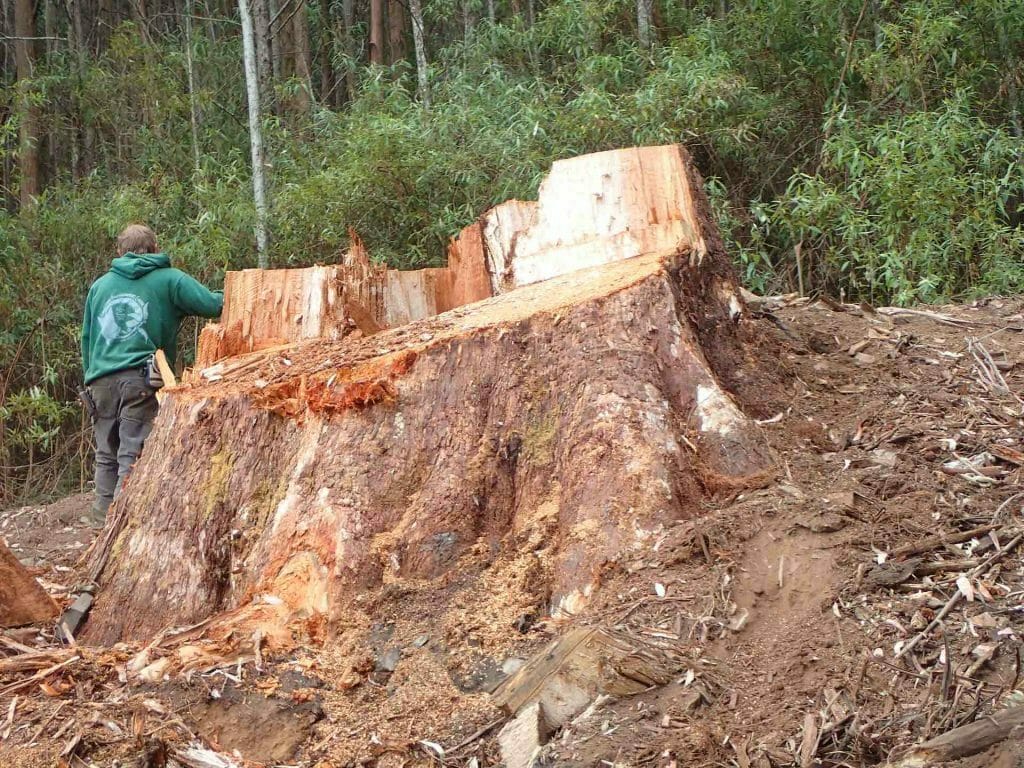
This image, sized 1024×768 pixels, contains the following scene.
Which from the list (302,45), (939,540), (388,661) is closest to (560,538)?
(388,661)

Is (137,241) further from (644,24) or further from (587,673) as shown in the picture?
(644,24)

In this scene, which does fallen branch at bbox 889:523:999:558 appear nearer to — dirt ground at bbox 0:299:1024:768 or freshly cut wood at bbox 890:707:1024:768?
dirt ground at bbox 0:299:1024:768

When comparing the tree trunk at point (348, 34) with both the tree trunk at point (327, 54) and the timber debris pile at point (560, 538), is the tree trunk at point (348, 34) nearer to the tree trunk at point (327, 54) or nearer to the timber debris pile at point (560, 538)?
the tree trunk at point (327, 54)

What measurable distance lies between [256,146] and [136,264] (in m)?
4.54

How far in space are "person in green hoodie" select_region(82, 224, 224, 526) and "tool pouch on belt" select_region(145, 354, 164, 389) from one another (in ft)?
0.04

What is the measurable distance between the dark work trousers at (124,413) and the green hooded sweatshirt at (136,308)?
0.06 metres

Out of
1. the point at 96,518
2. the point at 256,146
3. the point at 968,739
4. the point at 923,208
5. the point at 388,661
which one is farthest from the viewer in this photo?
the point at 256,146

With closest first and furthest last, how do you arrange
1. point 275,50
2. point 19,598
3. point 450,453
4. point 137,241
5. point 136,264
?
point 450,453, point 19,598, point 136,264, point 137,241, point 275,50

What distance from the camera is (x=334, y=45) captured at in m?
14.3

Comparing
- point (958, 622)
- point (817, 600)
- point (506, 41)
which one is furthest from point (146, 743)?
point (506, 41)

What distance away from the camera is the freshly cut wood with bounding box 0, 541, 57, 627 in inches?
146

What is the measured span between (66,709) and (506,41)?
9.34 m

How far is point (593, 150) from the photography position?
845 centimetres

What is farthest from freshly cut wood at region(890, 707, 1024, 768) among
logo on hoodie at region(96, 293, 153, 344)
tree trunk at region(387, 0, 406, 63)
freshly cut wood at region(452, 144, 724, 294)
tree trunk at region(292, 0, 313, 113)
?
tree trunk at region(387, 0, 406, 63)
